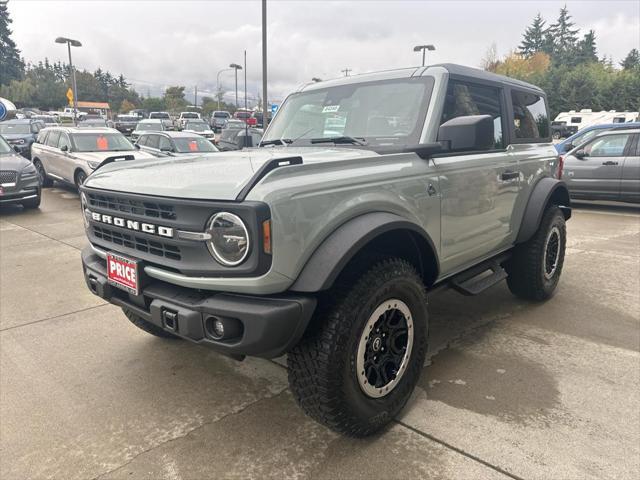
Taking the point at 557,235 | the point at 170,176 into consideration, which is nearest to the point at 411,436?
the point at 170,176

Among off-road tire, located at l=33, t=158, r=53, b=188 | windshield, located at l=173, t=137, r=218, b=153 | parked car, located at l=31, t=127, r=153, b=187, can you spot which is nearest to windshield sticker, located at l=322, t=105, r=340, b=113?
parked car, located at l=31, t=127, r=153, b=187

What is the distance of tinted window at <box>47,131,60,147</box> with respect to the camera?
11.7 meters

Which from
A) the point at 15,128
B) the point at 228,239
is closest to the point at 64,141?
the point at 228,239

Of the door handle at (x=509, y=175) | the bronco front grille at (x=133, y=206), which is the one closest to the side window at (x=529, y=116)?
the door handle at (x=509, y=175)

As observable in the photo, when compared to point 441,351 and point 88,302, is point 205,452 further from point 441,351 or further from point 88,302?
point 88,302

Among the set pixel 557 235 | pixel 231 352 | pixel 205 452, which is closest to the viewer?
pixel 231 352

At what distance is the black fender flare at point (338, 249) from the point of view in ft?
7.01

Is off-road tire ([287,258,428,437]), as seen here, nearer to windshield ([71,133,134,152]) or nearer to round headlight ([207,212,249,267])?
round headlight ([207,212,249,267])

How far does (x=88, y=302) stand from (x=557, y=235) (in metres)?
4.51

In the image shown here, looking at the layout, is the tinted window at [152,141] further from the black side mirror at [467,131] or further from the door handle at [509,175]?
the black side mirror at [467,131]

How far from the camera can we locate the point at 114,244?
2.74 m

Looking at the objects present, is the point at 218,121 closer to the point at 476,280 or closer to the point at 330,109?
the point at 330,109

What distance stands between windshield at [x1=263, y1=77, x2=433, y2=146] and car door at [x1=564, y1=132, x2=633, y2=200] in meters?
8.49

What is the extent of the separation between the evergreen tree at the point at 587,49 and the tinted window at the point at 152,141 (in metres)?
91.8
